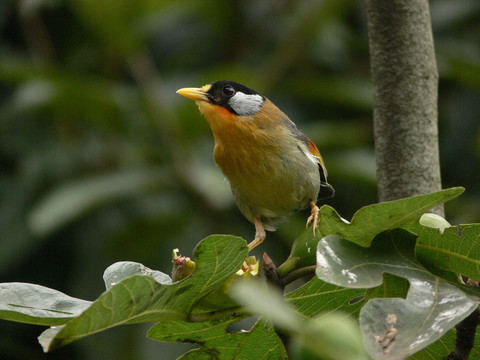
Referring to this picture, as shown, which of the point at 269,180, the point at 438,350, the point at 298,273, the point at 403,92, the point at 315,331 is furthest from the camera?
the point at 269,180

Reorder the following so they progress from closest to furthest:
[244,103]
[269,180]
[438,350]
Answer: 1. [438,350]
2. [269,180]
3. [244,103]

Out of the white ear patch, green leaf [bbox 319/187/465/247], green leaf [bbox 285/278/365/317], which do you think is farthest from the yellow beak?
green leaf [bbox 319/187/465/247]

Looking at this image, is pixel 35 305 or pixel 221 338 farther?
pixel 221 338

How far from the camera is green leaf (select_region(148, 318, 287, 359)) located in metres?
1.54

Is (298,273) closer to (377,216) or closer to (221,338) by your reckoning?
(377,216)

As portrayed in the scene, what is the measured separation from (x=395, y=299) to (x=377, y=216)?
17cm

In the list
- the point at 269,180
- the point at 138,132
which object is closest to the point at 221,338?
the point at 269,180

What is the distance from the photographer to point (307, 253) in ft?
4.53

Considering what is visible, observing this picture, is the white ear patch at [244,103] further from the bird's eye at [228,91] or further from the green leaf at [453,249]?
the green leaf at [453,249]

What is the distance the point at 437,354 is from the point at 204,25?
16.1 feet

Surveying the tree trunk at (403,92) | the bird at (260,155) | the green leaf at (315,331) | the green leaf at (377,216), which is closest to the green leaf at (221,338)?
the green leaf at (377,216)

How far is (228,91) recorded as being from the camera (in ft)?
10.2

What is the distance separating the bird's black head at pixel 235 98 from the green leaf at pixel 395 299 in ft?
5.72

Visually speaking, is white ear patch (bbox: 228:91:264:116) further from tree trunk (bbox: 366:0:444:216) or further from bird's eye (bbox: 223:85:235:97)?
tree trunk (bbox: 366:0:444:216)
